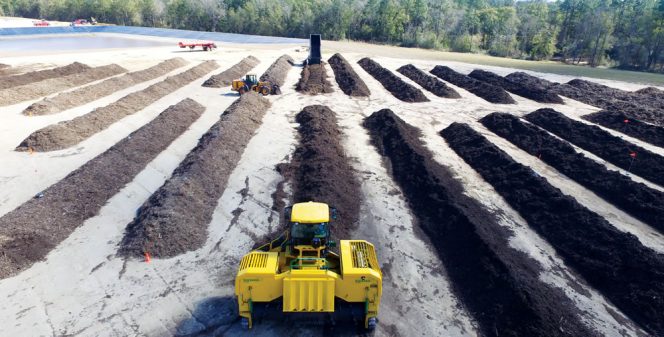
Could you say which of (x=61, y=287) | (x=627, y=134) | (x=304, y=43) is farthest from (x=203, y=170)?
(x=304, y=43)

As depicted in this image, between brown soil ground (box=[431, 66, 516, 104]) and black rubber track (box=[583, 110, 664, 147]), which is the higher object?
brown soil ground (box=[431, 66, 516, 104])

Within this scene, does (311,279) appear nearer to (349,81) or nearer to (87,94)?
(87,94)

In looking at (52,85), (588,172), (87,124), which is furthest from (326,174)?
(52,85)

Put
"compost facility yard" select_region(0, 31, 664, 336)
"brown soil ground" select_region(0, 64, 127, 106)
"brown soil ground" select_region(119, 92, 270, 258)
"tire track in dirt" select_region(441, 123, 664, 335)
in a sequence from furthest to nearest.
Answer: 1. "brown soil ground" select_region(0, 64, 127, 106)
2. "brown soil ground" select_region(119, 92, 270, 258)
3. "tire track in dirt" select_region(441, 123, 664, 335)
4. "compost facility yard" select_region(0, 31, 664, 336)

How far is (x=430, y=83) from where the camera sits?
A: 33844 millimetres

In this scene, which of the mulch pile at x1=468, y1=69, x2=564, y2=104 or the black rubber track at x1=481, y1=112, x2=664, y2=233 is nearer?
the black rubber track at x1=481, y1=112, x2=664, y2=233

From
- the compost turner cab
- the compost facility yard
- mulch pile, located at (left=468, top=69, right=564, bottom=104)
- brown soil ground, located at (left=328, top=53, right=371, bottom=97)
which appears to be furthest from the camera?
brown soil ground, located at (left=328, top=53, right=371, bottom=97)

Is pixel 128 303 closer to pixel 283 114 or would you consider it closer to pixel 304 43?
pixel 283 114

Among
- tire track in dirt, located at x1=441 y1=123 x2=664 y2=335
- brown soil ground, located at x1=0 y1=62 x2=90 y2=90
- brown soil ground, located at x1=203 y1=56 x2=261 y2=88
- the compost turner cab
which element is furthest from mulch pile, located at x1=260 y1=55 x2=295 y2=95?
the compost turner cab

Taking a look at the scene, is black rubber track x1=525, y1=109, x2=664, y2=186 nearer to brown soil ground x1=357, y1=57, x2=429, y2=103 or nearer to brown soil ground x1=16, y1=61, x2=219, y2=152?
brown soil ground x1=357, y1=57, x2=429, y2=103

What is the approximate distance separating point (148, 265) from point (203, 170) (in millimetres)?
5347

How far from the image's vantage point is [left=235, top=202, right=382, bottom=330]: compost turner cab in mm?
7363

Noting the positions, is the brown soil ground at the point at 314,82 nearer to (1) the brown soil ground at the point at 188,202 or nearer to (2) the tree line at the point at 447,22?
(1) the brown soil ground at the point at 188,202

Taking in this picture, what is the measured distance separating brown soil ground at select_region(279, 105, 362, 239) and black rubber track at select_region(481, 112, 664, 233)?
31.4 feet
